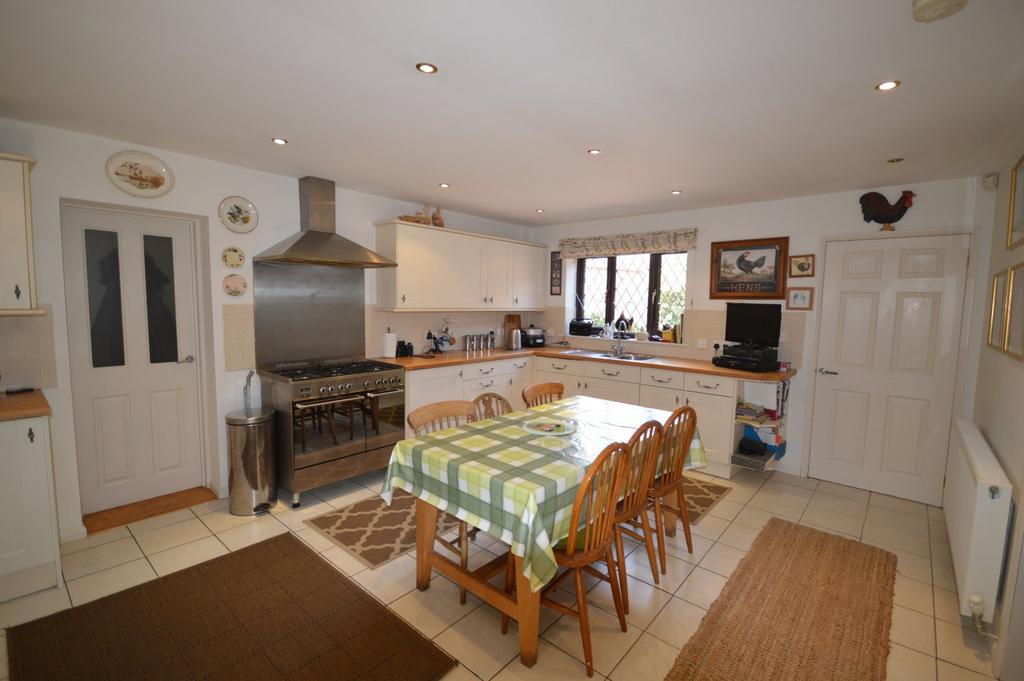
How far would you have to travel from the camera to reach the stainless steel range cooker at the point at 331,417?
325cm

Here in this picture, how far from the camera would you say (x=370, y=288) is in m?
4.26

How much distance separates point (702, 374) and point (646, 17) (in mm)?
3044

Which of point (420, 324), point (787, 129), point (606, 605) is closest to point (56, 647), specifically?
point (606, 605)

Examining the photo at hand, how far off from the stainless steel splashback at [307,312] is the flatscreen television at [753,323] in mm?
3295

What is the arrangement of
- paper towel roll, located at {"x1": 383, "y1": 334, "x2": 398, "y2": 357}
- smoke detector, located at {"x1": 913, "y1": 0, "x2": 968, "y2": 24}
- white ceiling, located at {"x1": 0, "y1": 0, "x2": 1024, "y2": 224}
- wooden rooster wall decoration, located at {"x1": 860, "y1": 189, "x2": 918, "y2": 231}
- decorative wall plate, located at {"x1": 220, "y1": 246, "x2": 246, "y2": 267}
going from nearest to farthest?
smoke detector, located at {"x1": 913, "y1": 0, "x2": 968, "y2": 24}, white ceiling, located at {"x1": 0, "y1": 0, "x2": 1024, "y2": 224}, decorative wall plate, located at {"x1": 220, "y1": 246, "x2": 246, "y2": 267}, wooden rooster wall decoration, located at {"x1": 860, "y1": 189, "x2": 918, "y2": 231}, paper towel roll, located at {"x1": 383, "y1": 334, "x2": 398, "y2": 357}

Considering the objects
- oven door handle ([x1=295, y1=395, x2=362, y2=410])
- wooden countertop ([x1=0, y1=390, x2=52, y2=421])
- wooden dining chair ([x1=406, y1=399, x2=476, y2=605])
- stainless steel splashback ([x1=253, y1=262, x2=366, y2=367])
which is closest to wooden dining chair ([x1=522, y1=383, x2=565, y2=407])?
wooden dining chair ([x1=406, y1=399, x2=476, y2=605])

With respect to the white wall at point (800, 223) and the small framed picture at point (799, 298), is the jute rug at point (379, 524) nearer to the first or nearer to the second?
the white wall at point (800, 223)

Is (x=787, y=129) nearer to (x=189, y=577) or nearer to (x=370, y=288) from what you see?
(x=370, y=288)

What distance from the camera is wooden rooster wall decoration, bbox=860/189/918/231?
3465mm

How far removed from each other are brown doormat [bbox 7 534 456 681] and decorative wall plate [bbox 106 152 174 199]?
2.29 m

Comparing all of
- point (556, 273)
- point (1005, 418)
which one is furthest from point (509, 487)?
point (556, 273)

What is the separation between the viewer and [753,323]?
4090 mm

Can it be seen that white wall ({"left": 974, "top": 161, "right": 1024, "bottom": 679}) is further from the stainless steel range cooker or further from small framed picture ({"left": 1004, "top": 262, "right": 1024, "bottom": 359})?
the stainless steel range cooker

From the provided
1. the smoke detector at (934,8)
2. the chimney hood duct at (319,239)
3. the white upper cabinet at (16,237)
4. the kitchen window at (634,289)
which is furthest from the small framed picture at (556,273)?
the white upper cabinet at (16,237)
